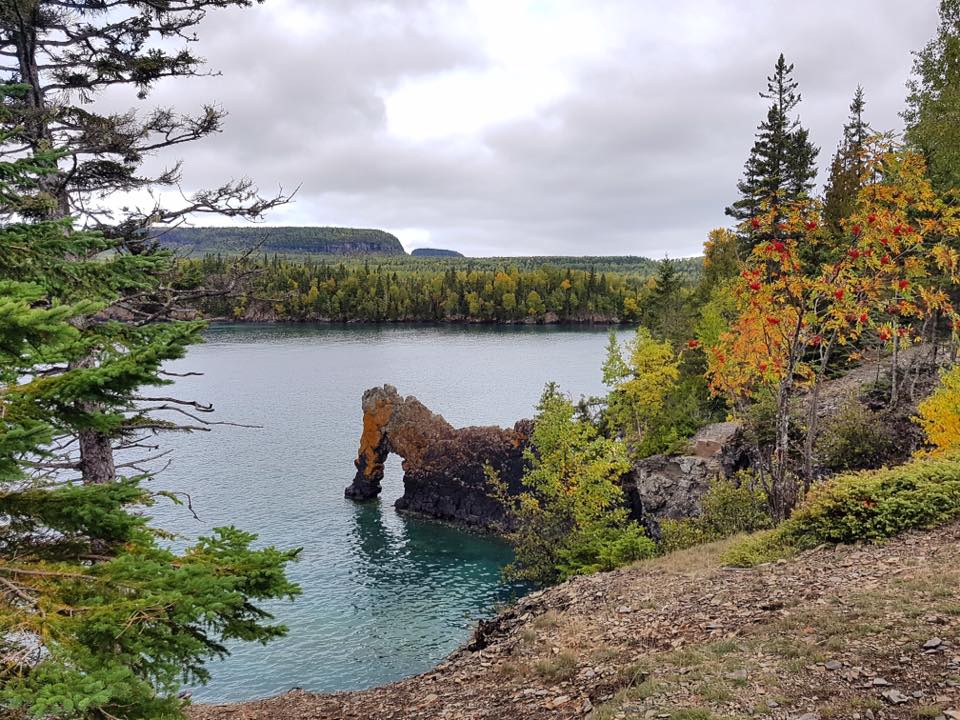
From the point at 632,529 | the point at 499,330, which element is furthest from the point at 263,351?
the point at 632,529

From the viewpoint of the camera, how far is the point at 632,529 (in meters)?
22.8

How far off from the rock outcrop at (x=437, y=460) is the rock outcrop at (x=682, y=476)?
11.5 meters

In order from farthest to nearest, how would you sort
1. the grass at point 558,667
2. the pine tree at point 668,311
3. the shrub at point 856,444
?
the pine tree at point 668,311
the shrub at point 856,444
the grass at point 558,667

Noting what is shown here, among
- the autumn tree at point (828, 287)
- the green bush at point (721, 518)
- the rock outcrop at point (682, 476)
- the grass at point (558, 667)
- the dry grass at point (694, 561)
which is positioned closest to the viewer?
the grass at point (558, 667)

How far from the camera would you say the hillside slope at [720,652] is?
750 cm

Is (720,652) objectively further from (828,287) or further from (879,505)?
(828,287)

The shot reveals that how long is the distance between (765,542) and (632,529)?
29.7ft

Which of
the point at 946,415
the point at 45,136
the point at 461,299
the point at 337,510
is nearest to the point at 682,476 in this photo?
the point at 946,415

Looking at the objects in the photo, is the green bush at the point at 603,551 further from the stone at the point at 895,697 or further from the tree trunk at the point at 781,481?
the stone at the point at 895,697

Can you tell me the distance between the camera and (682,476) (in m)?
27.1

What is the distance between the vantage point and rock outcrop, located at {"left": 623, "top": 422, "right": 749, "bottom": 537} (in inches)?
1030

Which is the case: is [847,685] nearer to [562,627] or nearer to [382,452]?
[562,627]

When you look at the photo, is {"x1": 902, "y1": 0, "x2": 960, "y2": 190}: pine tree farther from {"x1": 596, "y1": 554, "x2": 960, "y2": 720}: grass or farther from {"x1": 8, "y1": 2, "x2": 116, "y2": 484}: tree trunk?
{"x1": 8, "y1": 2, "x2": 116, "y2": 484}: tree trunk

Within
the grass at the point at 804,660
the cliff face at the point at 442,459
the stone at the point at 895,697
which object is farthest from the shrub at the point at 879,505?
the cliff face at the point at 442,459
